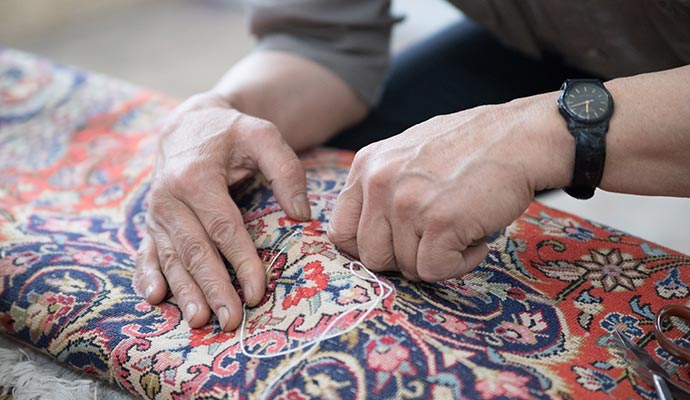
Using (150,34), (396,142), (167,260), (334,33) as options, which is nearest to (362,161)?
(396,142)

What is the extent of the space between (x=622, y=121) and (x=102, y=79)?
94cm

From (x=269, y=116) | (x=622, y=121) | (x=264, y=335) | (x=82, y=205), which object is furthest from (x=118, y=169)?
(x=622, y=121)

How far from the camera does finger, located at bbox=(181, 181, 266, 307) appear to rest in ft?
2.40

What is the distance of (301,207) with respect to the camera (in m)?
0.80

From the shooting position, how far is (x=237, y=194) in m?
0.89

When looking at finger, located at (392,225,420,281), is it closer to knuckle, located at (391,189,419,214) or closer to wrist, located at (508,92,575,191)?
knuckle, located at (391,189,419,214)

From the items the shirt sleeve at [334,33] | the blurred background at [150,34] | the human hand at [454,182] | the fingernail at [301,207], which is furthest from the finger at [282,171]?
the blurred background at [150,34]

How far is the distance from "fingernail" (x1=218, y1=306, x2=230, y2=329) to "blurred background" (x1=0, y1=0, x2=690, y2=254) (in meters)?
1.73

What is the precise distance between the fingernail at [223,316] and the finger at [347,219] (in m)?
0.14

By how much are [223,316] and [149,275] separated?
0.14m

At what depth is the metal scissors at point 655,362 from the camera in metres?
0.60

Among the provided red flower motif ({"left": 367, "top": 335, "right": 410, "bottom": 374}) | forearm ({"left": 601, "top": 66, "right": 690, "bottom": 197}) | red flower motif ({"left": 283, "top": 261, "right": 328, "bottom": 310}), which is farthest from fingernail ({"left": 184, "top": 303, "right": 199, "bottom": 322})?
forearm ({"left": 601, "top": 66, "right": 690, "bottom": 197})

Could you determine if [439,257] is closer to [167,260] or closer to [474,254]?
[474,254]

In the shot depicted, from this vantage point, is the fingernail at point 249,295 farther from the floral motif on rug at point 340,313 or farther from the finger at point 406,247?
the finger at point 406,247
